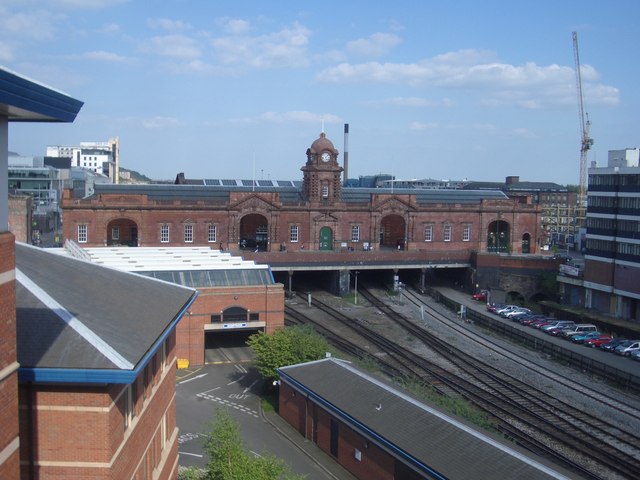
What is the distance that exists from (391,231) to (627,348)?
3686 centimetres

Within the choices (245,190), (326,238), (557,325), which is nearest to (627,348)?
(557,325)

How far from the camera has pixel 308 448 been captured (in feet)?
83.1

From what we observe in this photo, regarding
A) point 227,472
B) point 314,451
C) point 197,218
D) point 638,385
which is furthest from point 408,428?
point 197,218

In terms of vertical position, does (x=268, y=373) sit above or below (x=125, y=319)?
below

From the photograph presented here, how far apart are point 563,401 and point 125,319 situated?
23.4 meters

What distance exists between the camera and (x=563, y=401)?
3041 centimetres

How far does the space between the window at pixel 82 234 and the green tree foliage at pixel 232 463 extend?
156 ft

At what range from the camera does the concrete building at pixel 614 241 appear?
1836 inches

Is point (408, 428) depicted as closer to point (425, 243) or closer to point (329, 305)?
point (329, 305)

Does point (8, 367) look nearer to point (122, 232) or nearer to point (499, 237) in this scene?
point (122, 232)

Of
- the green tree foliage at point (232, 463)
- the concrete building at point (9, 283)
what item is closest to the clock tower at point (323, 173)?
the green tree foliage at point (232, 463)

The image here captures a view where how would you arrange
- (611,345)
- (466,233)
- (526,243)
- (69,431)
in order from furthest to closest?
(526,243) < (466,233) < (611,345) < (69,431)

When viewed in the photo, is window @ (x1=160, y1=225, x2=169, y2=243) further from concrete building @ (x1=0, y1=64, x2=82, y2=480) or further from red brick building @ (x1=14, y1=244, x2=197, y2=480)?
concrete building @ (x1=0, y1=64, x2=82, y2=480)

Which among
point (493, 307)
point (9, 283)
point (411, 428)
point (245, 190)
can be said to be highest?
point (245, 190)
